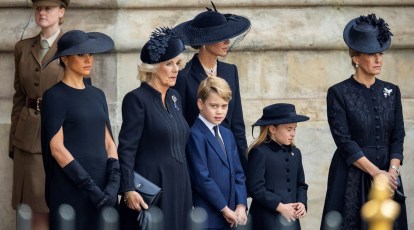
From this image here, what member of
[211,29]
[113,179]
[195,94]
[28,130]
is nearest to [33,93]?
[28,130]

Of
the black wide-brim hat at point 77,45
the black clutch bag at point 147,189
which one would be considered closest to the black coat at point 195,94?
the black wide-brim hat at point 77,45

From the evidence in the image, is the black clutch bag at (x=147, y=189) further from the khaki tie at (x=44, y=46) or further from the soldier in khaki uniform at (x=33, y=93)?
the khaki tie at (x=44, y=46)

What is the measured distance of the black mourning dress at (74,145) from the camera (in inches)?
361

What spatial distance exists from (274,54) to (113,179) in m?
3.12

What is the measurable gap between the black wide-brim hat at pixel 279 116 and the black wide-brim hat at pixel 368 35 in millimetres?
612

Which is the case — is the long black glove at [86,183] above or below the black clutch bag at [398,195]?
above

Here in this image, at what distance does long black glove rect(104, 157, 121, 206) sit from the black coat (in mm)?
949

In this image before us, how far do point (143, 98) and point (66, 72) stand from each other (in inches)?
19.3

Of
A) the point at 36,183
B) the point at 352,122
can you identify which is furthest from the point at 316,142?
the point at 36,183

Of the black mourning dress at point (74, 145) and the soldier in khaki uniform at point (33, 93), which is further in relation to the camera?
the soldier in khaki uniform at point (33, 93)

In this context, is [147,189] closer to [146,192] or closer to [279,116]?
[146,192]

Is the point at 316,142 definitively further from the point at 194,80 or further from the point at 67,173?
the point at 67,173

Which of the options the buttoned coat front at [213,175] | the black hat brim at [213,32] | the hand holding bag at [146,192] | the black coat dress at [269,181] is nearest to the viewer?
the hand holding bag at [146,192]

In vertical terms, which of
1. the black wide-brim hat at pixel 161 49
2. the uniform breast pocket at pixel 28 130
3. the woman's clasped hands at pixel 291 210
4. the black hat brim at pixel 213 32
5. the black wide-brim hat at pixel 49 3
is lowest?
the woman's clasped hands at pixel 291 210
